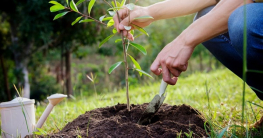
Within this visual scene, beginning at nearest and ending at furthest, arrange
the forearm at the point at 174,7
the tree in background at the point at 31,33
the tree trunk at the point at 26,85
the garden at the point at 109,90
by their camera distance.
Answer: the garden at the point at 109,90 → the forearm at the point at 174,7 → the tree in background at the point at 31,33 → the tree trunk at the point at 26,85

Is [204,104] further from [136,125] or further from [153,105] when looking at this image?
[136,125]

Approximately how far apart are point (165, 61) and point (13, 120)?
958 millimetres

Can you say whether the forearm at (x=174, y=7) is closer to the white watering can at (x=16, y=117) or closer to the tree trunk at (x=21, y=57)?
the white watering can at (x=16, y=117)

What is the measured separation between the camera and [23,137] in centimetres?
151

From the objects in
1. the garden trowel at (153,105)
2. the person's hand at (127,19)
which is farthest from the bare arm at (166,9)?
the garden trowel at (153,105)

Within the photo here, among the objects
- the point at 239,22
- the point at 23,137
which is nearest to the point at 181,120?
the point at 239,22

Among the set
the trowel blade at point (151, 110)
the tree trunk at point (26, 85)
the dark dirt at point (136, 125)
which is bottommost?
the tree trunk at point (26, 85)

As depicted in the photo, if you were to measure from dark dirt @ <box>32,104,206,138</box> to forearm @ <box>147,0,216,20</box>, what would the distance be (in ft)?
1.92

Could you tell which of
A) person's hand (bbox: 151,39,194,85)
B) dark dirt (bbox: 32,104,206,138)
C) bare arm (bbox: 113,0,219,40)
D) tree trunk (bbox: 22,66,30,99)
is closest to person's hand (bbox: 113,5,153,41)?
bare arm (bbox: 113,0,219,40)

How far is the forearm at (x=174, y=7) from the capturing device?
1.58 m

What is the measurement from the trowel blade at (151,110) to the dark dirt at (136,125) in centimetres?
5

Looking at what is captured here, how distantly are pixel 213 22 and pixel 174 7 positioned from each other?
0.51 metres

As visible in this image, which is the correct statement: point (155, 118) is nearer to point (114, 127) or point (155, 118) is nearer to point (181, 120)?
point (181, 120)

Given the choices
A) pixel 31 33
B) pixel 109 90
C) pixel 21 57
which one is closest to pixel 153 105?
pixel 109 90
